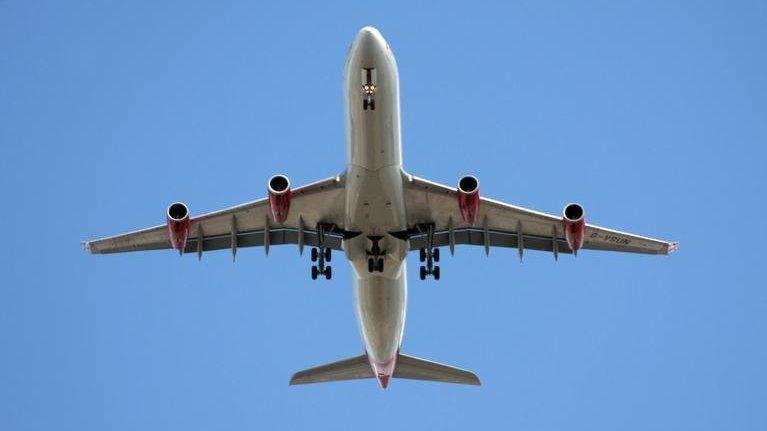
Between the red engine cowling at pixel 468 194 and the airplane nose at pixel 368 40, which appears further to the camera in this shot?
the red engine cowling at pixel 468 194

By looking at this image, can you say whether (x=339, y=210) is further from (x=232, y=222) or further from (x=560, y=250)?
(x=560, y=250)

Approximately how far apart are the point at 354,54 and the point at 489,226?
32.5ft

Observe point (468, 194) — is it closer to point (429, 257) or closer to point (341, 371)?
point (429, 257)

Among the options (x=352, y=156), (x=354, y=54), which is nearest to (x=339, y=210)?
(x=352, y=156)

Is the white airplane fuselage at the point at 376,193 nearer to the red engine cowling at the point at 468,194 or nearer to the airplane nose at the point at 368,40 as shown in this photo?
the airplane nose at the point at 368,40

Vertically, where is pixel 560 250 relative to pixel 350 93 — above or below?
below

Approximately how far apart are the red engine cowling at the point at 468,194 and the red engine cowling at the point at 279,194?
5432mm

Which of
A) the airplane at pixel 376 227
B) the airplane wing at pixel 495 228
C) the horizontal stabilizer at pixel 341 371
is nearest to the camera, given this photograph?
the airplane at pixel 376 227

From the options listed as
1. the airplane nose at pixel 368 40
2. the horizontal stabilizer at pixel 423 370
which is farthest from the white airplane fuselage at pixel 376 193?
the horizontal stabilizer at pixel 423 370

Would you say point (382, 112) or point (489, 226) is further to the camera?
point (489, 226)

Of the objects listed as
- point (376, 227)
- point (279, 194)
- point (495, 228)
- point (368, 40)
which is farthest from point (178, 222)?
point (495, 228)

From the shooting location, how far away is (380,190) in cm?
3378

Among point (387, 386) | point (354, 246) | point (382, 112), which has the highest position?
point (382, 112)

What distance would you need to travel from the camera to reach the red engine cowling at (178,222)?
1398 inches
